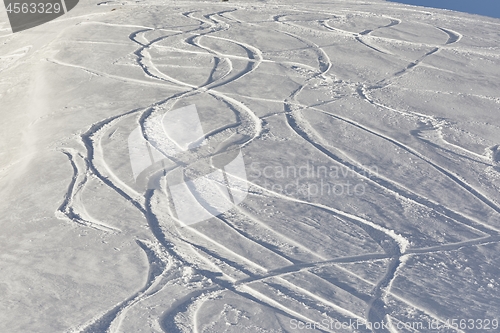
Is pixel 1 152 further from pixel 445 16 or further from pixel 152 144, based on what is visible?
pixel 445 16

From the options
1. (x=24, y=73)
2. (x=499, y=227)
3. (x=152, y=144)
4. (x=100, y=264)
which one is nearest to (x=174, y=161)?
(x=152, y=144)

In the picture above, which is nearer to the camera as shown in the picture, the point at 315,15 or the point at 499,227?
the point at 499,227

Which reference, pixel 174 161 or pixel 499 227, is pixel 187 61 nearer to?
pixel 174 161

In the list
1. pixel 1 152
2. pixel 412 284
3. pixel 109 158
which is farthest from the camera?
pixel 1 152

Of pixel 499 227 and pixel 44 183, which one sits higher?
pixel 44 183

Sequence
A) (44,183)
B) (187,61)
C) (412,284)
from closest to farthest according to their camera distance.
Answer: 1. (412,284)
2. (44,183)
3. (187,61)

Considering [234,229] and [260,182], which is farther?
[260,182]
